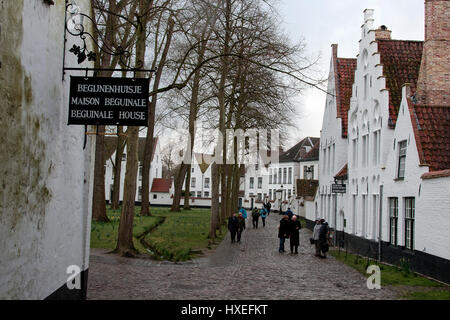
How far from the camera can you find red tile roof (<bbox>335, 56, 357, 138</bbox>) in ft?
96.1

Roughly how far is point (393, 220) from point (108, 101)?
45.8ft

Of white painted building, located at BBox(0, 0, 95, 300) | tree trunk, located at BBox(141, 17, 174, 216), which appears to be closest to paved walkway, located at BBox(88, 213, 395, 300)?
white painted building, located at BBox(0, 0, 95, 300)

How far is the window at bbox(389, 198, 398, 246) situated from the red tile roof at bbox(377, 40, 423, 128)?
11.0ft

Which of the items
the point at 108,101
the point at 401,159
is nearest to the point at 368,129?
the point at 401,159

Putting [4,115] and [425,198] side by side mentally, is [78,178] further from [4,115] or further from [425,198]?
[425,198]

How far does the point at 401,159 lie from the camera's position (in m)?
18.6

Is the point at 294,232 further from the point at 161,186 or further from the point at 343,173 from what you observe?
the point at 161,186

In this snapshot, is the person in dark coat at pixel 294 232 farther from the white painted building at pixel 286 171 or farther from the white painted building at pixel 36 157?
the white painted building at pixel 286 171

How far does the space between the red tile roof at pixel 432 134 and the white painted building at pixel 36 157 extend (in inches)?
436

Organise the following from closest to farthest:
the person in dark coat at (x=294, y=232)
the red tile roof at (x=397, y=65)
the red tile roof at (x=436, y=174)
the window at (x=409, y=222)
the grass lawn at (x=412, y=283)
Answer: the grass lawn at (x=412, y=283) < the red tile roof at (x=436, y=174) < the window at (x=409, y=222) < the person in dark coat at (x=294, y=232) < the red tile roof at (x=397, y=65)

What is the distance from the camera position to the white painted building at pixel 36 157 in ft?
17.4

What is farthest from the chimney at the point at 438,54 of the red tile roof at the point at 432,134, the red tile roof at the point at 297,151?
the red tile roof at the point at 297,151

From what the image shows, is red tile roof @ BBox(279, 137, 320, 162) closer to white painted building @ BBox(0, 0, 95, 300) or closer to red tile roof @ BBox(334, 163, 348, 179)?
red tile roof @ BBox(334, 163, 348, 179)

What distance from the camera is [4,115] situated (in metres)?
5.17
